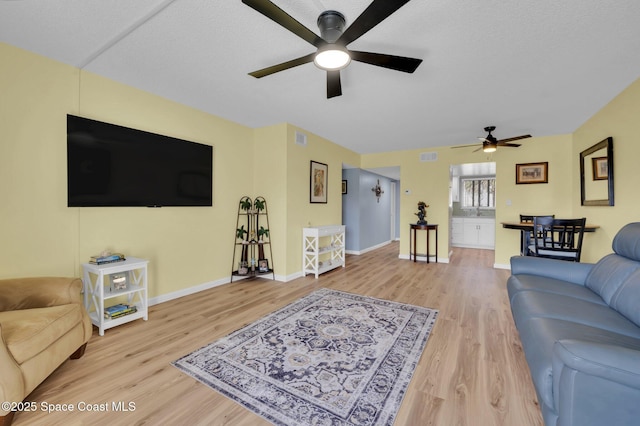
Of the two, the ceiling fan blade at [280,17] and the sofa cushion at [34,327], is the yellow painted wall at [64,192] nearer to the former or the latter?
the sofa cushion at [34,327]

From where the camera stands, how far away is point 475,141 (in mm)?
4965

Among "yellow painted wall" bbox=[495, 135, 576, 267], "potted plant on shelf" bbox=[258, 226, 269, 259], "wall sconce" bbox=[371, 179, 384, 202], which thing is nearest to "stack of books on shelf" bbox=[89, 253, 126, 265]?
"potted plant on shelf" bbox=[258, 226, 269, 259]

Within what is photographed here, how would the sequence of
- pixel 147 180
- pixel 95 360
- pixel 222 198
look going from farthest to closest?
pixel 222 198 → pixel 147 180 → pixel 95 360

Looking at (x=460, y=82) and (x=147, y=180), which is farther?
(x=147, y=180)

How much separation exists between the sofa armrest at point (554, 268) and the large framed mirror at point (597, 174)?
152 cm

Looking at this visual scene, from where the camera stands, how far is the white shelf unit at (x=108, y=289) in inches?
91.4

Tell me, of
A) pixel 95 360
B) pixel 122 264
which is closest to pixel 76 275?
pixel 122 264

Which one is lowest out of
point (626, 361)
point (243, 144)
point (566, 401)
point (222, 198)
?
point (566, 401)

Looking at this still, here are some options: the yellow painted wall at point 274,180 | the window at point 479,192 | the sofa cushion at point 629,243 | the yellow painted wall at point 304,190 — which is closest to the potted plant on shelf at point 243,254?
the yellow painted wall at point 274,180

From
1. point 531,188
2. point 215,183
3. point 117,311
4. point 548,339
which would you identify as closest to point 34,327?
point 117,311

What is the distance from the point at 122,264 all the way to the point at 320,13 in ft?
8.80

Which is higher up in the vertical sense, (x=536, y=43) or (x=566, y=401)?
(x=536, y=43)

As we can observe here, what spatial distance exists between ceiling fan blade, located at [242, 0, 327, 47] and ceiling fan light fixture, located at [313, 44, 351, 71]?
5 cm

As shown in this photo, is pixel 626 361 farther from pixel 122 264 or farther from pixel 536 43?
pixel 122 264
